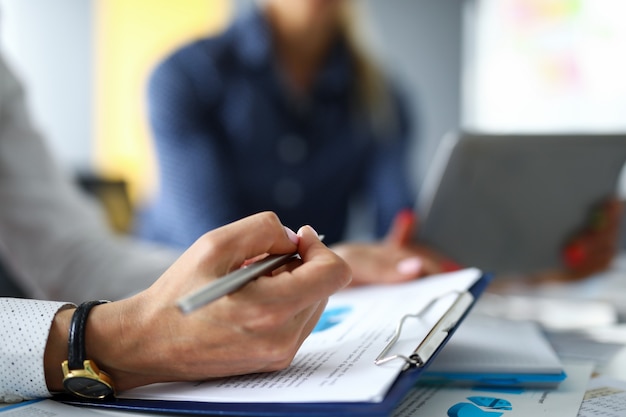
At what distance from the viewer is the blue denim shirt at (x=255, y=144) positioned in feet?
4.30

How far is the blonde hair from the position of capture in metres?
1.56

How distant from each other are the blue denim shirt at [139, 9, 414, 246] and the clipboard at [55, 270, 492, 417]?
0.80 metres

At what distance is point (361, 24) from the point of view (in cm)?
166

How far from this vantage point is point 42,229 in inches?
35.6

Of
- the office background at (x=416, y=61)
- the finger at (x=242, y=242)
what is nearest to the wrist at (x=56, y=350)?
the finger at (x=242, y=242)

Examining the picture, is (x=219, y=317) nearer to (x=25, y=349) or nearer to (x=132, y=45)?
(x=25, y=349)

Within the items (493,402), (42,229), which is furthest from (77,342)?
(42,229)

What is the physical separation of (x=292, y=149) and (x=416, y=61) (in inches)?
85.8

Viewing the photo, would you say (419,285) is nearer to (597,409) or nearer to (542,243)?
(597,409)

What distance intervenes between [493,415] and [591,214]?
0.63 m

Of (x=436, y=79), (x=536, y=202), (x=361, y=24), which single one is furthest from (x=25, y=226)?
(x=436, y=79)

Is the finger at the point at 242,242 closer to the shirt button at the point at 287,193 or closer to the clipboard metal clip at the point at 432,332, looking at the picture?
the clipboard metal clip at the point at 432,332

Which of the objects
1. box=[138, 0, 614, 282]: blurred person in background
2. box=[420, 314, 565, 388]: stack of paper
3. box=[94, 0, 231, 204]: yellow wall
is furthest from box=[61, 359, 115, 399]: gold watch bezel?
box=[94, 0, 231, 204]: yellow wall

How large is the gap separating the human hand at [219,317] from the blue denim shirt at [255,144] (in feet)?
2.63
